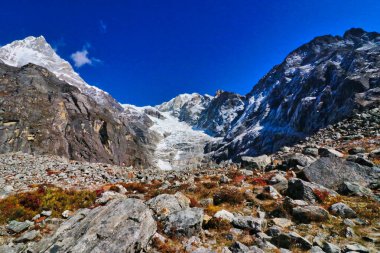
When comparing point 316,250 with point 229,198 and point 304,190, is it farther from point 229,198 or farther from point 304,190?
point 229,198

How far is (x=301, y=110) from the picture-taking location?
149 metres

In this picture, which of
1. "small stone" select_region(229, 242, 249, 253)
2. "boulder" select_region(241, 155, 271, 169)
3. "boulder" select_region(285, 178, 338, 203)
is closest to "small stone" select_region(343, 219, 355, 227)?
"boulder" select_region(285, 178, 338, 203)

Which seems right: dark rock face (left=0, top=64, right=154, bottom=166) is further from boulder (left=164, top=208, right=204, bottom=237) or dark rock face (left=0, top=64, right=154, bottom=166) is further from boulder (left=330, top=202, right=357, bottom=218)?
boulder (left=330, top=202, right=357, bottom=218)

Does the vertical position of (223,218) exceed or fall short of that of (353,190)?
it falls short

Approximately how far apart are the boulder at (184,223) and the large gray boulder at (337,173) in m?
10.1

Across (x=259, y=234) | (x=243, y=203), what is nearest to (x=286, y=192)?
(x=243, y=203)

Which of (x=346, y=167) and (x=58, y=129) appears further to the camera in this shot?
(x=58, y=129)

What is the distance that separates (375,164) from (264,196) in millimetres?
9694

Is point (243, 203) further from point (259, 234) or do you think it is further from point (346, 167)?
point (346, 167)

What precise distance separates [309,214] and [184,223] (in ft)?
20.7

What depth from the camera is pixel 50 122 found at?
108125 mm

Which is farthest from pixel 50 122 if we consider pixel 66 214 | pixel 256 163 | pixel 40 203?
pixel 66 214

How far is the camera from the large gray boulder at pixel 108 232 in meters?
9.33

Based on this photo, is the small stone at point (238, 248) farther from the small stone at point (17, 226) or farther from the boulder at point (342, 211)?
the small stone at point (17, 226)
